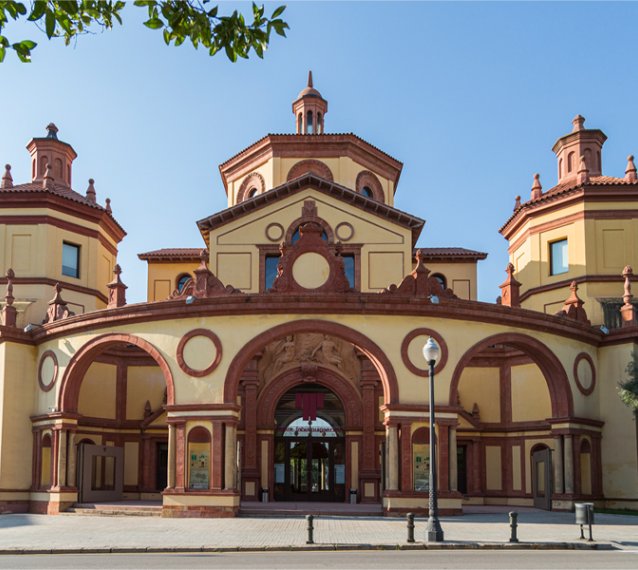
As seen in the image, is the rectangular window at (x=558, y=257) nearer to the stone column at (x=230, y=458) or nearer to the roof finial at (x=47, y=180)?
the stone column at (x=230, y=458)

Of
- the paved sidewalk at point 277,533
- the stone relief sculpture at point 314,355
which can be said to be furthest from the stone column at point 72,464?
the stone relief sculpture at point 314,355

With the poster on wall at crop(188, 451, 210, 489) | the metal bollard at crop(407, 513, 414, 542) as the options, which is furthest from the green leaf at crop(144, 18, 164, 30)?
the poster on wall at crop(188, 451, 210, 489)

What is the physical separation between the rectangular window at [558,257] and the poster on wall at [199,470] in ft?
59.0

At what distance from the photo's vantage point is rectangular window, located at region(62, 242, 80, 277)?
129 feet

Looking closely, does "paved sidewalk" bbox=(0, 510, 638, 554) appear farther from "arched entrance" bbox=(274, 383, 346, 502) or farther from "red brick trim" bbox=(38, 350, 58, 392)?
"arched entrance" bbox=(274, 383, 346, 502)

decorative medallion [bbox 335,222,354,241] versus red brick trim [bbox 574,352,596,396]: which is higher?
decorative medallion [bbox 335,222,354,241]

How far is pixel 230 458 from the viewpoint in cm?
2917

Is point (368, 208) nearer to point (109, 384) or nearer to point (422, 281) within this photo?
point (422, 281)

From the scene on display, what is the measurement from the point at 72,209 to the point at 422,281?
17423 millimetres

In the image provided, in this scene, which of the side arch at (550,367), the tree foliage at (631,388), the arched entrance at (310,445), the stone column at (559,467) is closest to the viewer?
the tree foliage at (631,388)

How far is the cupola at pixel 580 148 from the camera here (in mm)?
40812

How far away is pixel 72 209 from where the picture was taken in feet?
130

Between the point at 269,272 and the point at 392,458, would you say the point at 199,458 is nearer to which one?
the point at 392,458

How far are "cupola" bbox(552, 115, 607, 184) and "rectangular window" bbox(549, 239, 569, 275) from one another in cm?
336
